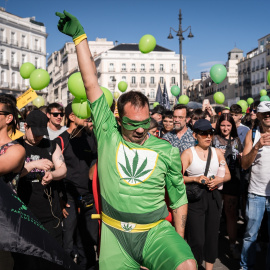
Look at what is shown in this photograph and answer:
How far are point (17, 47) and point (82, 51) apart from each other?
62.3 meters

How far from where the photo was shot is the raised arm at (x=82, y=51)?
2.80m

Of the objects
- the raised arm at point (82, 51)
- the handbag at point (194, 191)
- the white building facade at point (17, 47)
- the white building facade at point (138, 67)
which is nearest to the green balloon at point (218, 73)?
the handbag at point (194, 191)

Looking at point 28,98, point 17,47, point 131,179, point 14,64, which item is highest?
point 17,47

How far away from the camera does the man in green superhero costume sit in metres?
2.71

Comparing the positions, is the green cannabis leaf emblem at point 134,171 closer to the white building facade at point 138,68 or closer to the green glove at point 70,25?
the green glove at point 70,25

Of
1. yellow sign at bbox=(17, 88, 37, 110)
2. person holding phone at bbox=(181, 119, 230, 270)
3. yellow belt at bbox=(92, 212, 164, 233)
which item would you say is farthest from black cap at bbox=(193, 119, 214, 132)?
yellow sign at bbox=(17, 88, 37, 110)

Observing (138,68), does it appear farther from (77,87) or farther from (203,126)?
(203,126)

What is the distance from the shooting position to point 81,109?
14.8 feet

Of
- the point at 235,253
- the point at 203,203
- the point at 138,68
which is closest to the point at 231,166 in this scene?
the point at 235,253

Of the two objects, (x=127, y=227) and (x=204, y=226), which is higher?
(x=127, y=227)

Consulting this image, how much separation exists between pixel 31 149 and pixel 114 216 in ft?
4.79

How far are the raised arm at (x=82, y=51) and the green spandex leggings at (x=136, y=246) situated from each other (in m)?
1.08

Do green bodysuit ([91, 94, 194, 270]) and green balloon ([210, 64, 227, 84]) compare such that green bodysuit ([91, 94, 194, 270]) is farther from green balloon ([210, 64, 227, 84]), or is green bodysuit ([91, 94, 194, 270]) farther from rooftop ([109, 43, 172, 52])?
rooftop ([109, 43, 172, 52])

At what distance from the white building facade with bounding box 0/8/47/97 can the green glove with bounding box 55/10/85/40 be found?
57.0 meters
